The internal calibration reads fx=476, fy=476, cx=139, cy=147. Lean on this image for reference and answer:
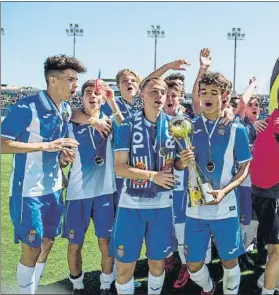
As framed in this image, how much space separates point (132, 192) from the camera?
3.48 meters

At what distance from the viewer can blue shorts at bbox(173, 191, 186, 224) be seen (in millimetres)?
4500

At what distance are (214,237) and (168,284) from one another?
1.11 m

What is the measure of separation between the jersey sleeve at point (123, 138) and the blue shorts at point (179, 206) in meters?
1.24

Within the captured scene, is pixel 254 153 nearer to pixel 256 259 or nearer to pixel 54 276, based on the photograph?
pixel 256 259

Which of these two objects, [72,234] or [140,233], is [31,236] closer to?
[72,234]

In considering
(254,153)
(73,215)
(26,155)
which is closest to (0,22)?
(26,155)

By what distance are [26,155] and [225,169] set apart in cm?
153

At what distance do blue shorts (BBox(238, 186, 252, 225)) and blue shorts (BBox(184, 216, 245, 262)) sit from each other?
94cm

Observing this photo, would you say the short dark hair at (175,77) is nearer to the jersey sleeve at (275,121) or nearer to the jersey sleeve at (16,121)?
the jersey sleeve at (275,121)

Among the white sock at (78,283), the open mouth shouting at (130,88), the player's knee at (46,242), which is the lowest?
the white sock at (78,283)

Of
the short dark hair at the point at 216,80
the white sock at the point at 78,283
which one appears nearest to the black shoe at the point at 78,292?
the white sock at the point at 78,283

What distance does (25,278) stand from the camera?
365 cm

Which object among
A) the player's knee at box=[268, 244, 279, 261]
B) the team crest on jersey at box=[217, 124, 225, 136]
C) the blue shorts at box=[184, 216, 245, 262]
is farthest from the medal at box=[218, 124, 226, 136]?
the player's knee at box=[268, 244, 279, 261]

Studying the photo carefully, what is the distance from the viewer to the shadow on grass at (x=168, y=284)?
4246mm
